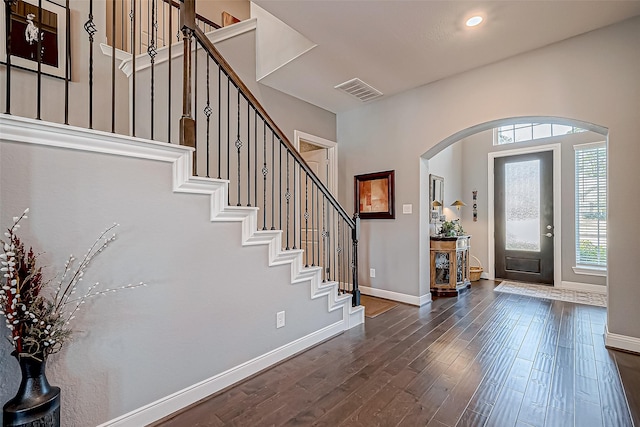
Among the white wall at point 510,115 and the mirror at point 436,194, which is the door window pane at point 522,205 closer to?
the mirror at point 436,194

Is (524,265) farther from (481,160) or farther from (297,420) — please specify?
(297,420)

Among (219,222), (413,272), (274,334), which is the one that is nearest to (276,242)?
(219,222)

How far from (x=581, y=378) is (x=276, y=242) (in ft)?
8.21

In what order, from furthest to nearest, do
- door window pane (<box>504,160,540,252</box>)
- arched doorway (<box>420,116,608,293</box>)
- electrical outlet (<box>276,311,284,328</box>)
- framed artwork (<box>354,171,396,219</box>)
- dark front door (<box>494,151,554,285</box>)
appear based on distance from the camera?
door window pane (<box>504,160,540,252</box>) < dark front door (<box>494,151,554,285</box>) < framed artwork (<box>354,171,396,219</box>) < arched doorway (<box>420,116,608,293</box>) < electrical outlet (<box>276,311,284,328</box>)

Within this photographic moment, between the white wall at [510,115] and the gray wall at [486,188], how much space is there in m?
1.47

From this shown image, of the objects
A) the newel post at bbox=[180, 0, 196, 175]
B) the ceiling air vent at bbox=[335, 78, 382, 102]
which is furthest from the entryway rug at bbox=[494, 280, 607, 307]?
the newel post at bbox=[180, 0, 196, 175]

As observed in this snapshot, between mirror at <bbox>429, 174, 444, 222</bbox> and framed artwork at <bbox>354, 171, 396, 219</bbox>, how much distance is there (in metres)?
1.26

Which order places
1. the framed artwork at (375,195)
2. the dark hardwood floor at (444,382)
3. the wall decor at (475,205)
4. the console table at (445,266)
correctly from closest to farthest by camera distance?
the dark hardwood floor at (444,382) < the framed artwork at (375,195) < the console table at (445,266) < the wall decor at (475,205)

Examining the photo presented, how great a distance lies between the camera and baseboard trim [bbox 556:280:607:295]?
4.60 meters

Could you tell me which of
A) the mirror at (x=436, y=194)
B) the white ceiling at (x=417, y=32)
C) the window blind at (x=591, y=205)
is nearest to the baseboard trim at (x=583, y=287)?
the window blind at (x=591, y=205)

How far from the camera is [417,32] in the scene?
110 inches

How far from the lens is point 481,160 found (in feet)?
19.6

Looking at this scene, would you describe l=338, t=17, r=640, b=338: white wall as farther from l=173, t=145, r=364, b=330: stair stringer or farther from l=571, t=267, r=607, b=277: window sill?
l=571, t=267, r=607, b=277: window sill

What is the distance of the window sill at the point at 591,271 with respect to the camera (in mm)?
4574
